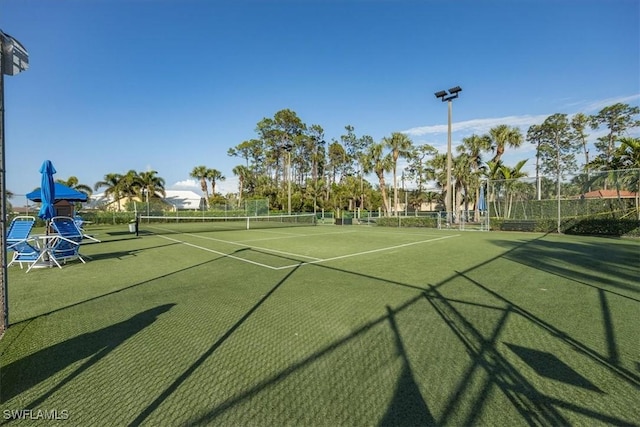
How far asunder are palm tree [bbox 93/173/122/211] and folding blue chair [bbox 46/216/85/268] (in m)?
42.0

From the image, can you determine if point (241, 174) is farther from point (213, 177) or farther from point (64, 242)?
point (64, 242)

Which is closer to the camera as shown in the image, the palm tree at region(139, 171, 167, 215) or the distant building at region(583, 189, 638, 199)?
the distant building at region(583, 189, 638, 199)

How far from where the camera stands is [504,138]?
32.5 metres

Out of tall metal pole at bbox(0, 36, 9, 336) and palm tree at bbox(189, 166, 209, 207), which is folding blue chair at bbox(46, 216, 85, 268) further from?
palm tree at bbox(189, 166, 209, 207)

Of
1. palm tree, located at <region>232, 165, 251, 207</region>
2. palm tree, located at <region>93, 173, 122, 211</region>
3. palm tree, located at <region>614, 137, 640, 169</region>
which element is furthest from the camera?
palm tree, located at <region>232, 165, 251, 207</region>

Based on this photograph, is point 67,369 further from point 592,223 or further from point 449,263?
point 592,223

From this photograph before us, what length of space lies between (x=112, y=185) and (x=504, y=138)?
173 feet

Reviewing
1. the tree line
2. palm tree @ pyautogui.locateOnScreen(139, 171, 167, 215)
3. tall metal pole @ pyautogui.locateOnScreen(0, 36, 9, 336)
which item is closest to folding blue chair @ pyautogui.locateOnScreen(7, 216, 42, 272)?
tall metal pole @ pyautogui.locateOnScreen(0, 36, 9, 336)

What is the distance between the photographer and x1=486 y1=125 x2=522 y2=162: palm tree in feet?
107

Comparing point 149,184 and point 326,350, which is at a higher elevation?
point 149,184

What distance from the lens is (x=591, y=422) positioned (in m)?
1.97

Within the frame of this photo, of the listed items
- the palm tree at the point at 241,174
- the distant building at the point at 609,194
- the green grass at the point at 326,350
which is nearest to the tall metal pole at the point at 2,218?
the green grass at the point at 326,350

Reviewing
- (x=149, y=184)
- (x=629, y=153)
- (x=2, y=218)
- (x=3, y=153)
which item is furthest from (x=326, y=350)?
(x=149, y=184)

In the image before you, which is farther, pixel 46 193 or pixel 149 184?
pixel 149 184
